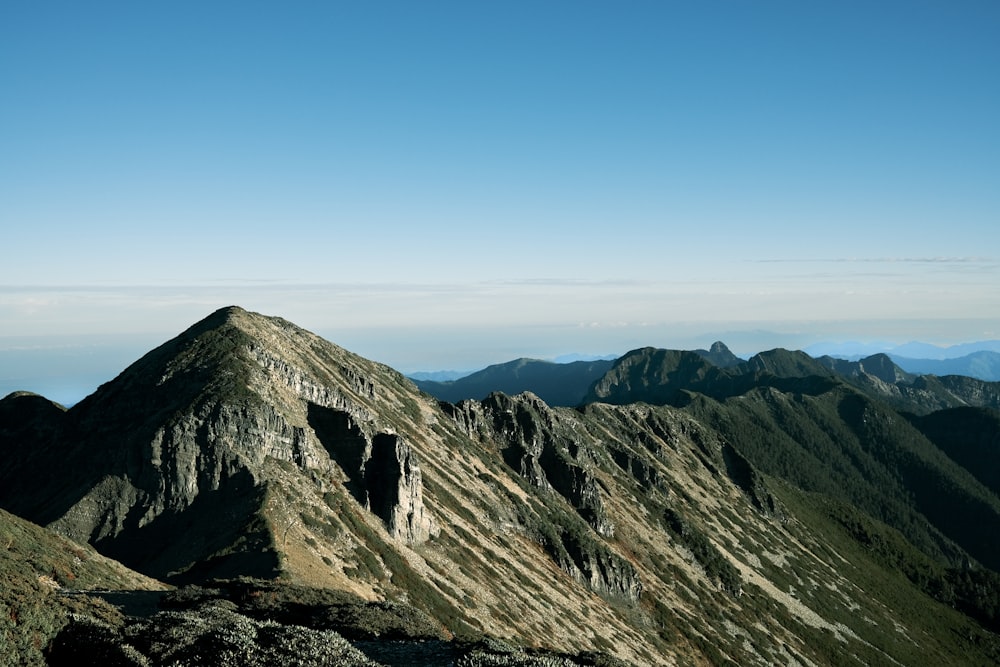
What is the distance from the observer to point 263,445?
308 ft

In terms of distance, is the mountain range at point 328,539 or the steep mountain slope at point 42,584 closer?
the steep mountain slope at point 42,584

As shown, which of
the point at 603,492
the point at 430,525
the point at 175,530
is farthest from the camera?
the point at 603,492

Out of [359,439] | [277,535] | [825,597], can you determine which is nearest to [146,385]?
[359,439]

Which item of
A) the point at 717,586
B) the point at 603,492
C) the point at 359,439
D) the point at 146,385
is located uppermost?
the point at 146,385

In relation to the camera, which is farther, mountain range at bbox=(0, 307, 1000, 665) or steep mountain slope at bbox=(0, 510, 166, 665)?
mountain range at bbox=(0, 307, 1000, 665)

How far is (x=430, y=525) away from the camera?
337ft

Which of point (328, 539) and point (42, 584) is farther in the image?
point (328, 539)

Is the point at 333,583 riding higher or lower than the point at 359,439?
lower

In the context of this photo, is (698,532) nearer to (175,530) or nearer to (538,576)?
(538,576)

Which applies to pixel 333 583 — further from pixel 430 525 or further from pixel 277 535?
pixel 430 525

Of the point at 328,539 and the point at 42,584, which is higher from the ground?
the point at 42,584

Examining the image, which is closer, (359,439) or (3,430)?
(359,439)

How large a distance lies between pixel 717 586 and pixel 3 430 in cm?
16057

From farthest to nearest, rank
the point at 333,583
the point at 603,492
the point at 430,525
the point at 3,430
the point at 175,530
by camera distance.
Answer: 1. the point at 603,492
2. the point at 3,430
3. the point at 430,525
4. the point at 175,530
5. the point at 333,583
